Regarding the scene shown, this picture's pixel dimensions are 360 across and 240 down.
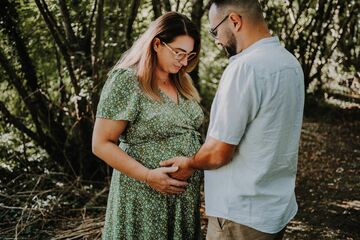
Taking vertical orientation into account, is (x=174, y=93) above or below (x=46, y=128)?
above

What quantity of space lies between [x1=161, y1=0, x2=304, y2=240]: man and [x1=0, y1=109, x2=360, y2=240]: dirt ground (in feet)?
7.75

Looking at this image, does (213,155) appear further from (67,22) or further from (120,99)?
(67,22)

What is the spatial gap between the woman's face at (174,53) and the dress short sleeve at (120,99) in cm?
21

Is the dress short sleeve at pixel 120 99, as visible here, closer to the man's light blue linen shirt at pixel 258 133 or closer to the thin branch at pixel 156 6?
the man's light blue linen shirt at pixel 258 133

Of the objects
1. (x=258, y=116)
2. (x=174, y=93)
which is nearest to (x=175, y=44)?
(x=174, y=93)

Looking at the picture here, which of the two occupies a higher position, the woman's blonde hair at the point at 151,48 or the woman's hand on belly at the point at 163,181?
the woman's blonde hair at the point at 151,48

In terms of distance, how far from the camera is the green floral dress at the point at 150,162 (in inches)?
92.1

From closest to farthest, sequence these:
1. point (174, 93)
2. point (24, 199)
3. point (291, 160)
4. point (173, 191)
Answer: point (291, 160) < point (173, 191) < point (174, 93) < point (24, 199)

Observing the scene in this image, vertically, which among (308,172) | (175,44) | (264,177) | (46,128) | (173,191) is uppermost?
(175,44)

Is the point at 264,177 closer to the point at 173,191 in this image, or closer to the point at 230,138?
the point at 230,138

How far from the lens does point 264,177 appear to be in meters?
2.03

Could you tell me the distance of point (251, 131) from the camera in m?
1.98

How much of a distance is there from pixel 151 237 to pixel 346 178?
4.26 meters

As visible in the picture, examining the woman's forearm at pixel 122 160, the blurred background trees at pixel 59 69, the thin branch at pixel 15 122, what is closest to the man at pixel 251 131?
the woman's forearm at pixel 122 160
